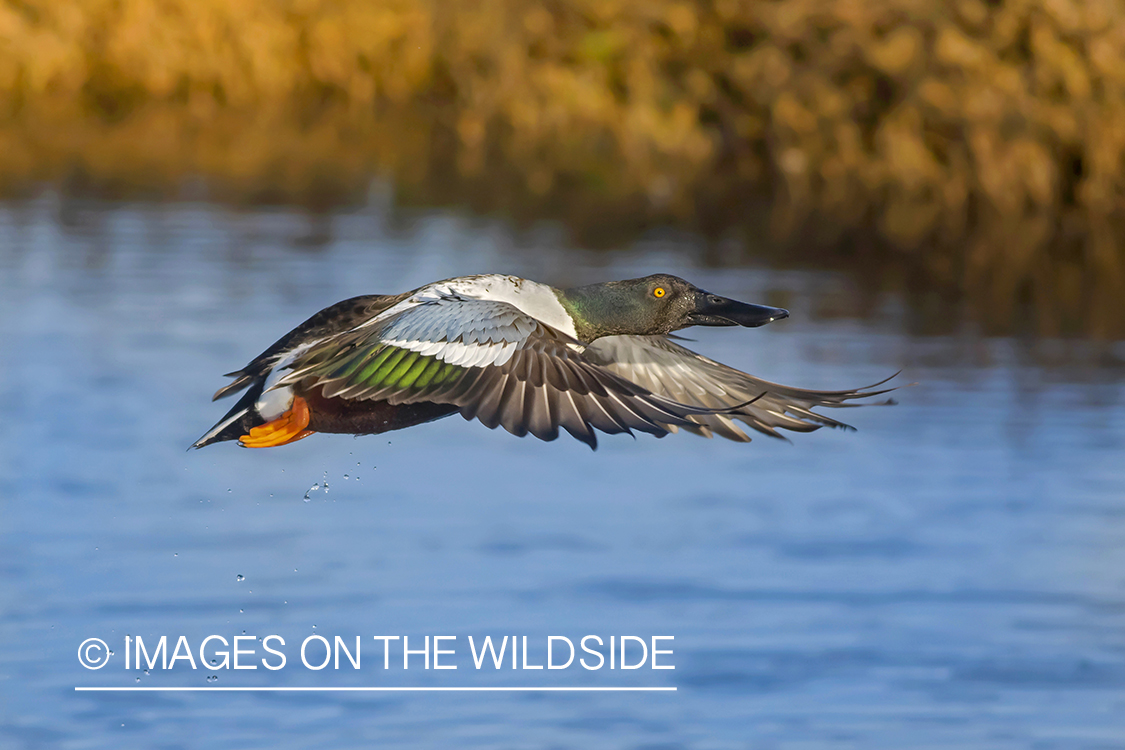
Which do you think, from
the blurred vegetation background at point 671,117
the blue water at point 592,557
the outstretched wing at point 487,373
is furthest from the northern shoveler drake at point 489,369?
the blurred vegetation background at point 671,117

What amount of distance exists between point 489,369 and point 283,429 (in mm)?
788

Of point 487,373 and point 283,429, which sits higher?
point 487,373

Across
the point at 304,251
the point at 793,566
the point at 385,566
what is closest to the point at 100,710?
the point at 385,566

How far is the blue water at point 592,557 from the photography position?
27.1 ft

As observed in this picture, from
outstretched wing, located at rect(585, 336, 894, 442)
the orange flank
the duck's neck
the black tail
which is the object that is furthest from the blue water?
the duck's neck

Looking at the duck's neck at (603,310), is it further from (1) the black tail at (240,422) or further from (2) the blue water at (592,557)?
(2) the blue water at (592,557)

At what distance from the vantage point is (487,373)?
5.99m

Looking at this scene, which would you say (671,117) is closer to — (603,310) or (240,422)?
(603,310)

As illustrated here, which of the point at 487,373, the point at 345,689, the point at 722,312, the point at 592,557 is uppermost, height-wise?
the point at 722,312

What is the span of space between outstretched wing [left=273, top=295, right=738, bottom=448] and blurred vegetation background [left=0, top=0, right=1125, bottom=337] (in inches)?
482

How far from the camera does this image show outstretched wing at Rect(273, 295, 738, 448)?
581 cm

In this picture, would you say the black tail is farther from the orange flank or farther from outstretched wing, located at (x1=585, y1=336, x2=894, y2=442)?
outstretched wing, located at (x1=585, y1=336, x2=894, y2=442)

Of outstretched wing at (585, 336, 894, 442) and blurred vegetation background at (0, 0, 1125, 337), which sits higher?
blurred vegetation background at (0, 0, 1125, 337)

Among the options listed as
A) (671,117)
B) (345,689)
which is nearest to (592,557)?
(345,689)
